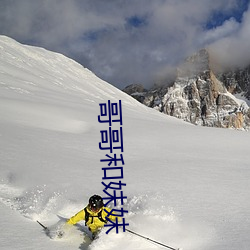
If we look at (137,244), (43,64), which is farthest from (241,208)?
(43,64)

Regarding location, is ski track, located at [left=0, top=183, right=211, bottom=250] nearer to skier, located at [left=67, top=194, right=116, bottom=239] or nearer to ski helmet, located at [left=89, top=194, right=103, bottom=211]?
skier, located at [left=67, top=194, right=116, bottom=239]

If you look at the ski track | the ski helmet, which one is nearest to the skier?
the ski helmet

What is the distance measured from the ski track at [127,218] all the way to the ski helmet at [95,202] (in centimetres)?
44

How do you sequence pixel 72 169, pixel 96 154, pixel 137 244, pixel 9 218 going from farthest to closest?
1. pixel 96 154
2. pixel 72 169
3. pixel 9 218
4. pixel 137 244

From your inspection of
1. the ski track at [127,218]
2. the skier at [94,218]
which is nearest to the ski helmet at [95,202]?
the skier at [94,218]

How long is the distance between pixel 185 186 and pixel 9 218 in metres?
4.01

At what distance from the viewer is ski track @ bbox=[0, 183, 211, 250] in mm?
4973

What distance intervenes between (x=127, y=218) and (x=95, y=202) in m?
0.94

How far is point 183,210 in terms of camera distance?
19.4 ft

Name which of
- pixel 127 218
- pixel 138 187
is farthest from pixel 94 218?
pixel 138 187

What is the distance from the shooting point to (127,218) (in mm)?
5867

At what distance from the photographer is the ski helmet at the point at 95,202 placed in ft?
17.3

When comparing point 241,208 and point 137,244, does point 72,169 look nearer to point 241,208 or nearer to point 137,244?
point 137,244

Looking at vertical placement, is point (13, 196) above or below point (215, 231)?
above
